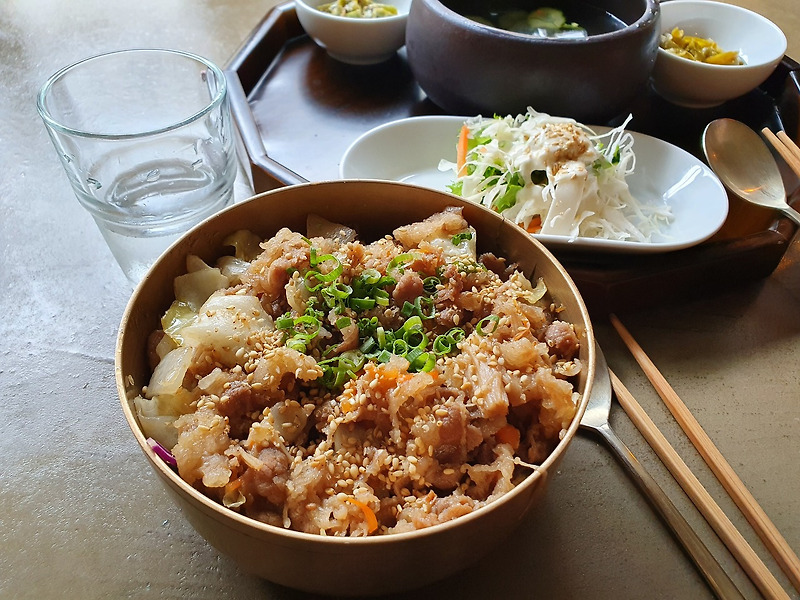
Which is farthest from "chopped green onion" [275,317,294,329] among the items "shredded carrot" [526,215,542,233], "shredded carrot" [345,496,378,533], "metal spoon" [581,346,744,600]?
"shredded carrot" [526,215,542,233]

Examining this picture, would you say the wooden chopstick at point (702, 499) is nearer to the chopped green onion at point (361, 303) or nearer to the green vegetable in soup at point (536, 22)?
the chopped green onion at point (361, 303)

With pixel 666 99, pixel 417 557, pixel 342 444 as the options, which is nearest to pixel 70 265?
pixel 342 444

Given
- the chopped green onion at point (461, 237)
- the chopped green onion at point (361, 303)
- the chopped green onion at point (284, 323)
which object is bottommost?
the chopped green onion at point (284, 323)

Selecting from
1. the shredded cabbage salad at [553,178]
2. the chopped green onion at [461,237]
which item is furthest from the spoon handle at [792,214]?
the chopped green onion at [461,237]

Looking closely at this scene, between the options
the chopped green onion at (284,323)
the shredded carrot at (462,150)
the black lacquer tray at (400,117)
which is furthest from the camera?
the shredded carrot at (462,150)

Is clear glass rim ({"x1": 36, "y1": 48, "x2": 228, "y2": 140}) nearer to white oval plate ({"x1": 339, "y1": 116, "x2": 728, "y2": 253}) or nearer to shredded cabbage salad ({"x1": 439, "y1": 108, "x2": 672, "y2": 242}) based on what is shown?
white oval plate ({"x1": 339, "y1": 116, "x2": 728, "y2": 253})

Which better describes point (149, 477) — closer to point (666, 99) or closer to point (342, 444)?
point (342, 444)
